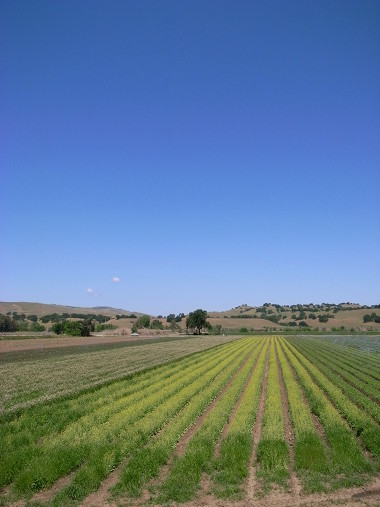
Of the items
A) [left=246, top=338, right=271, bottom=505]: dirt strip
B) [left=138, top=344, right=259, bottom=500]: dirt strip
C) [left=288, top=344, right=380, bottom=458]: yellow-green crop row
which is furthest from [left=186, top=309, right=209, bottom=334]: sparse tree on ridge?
[left=138, top=344, right=259, bottom=500]: dirt strip

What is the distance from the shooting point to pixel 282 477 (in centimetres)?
1098

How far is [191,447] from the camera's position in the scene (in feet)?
42.8

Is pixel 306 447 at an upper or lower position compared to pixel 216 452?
upper

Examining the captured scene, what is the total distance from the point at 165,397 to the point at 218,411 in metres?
4.28

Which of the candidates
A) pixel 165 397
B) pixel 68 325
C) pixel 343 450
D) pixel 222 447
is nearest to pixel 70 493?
pixel 222 447

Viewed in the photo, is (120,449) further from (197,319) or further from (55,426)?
(197,319)

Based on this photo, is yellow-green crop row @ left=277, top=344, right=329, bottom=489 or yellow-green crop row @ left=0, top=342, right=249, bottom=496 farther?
yellow-green crop row @ left=0, top=342, right=249, bottom=496

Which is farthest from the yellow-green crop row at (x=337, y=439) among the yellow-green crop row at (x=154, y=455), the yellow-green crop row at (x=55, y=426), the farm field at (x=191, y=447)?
the yellow-green crop row at (x=55, y=426)

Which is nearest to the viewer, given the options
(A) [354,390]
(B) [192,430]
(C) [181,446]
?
(C) [181,446]

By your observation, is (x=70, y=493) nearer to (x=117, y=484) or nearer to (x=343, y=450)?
(x=117, y=484)

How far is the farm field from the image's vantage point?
Answer: 10102 mm

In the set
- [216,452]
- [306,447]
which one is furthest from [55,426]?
[306,447]

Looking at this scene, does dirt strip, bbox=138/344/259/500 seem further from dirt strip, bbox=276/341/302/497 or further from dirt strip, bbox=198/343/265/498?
dirt strip, bbox=276/341/302/497

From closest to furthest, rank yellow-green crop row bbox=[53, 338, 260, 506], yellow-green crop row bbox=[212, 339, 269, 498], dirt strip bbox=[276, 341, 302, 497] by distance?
yellow-green crop row bbox=[53, 338, 260, 506]
dirt strip bbox=[276, 341, 302, 497]
yellow-green crop row bbox=[212, 339, 269, 498]
